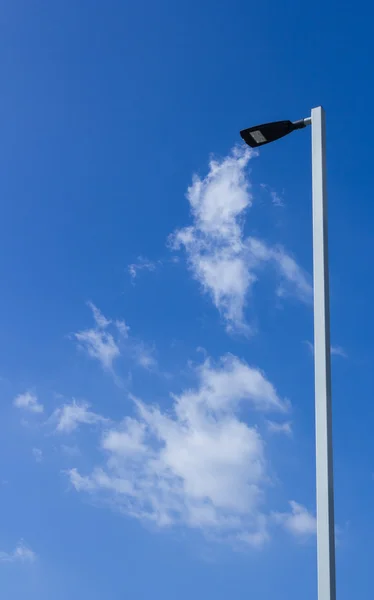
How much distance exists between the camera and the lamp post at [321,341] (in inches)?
227

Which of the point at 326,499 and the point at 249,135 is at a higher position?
the point at 249,135

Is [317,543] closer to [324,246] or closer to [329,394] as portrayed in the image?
[329,394]

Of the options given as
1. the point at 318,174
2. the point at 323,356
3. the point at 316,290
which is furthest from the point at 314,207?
the point at 323,356

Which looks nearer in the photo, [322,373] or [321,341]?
[322,373]

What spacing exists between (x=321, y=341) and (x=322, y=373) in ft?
1.00

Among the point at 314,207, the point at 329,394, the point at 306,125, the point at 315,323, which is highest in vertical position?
the point at 306,125

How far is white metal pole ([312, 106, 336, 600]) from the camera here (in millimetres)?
5738

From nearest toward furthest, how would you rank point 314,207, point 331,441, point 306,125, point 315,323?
point 331,441
point 315,323
point 314,207
point 306,125

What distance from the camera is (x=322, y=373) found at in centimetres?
638

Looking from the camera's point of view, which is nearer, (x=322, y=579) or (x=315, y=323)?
(x=322, y=579)

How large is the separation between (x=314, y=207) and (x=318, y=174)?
393 mm

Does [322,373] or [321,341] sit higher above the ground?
[321,341]

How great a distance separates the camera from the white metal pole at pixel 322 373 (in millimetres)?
5738

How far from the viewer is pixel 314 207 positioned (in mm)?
7137
